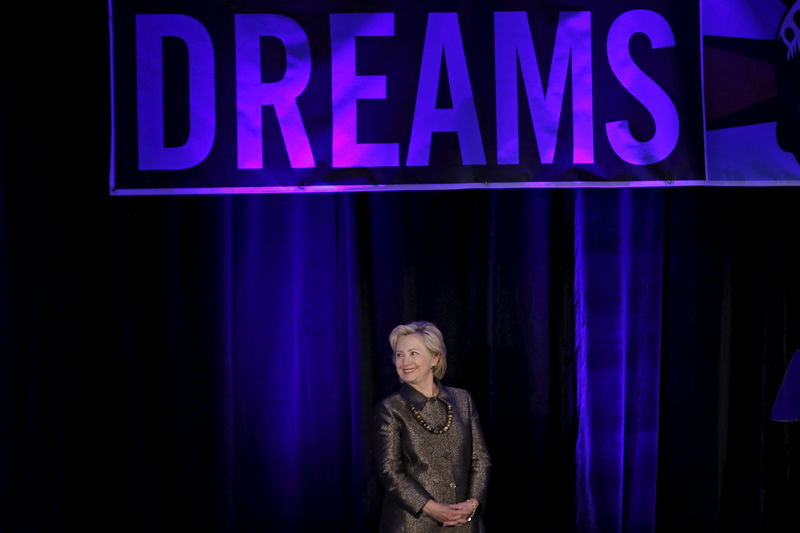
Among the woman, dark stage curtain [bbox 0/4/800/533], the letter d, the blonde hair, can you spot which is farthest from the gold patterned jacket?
the letter d

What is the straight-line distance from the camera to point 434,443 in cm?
347

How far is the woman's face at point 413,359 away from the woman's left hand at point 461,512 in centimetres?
45

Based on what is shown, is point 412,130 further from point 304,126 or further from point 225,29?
point 225,29

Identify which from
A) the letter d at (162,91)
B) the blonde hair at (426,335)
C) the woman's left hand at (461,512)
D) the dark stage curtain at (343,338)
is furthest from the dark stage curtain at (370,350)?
the woman's left hand at (461,512)

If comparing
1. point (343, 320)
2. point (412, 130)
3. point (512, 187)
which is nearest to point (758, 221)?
point (512, 187)

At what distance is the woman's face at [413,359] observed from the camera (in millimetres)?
3516

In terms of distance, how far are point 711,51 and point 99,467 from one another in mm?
3268

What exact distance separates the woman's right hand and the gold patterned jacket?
1.0 inches

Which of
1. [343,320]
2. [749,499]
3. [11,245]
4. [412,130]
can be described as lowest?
[749,499]

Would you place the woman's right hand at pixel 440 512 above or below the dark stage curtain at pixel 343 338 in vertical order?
below

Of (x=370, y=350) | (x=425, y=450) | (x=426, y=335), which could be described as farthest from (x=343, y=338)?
(x=425, y=450)

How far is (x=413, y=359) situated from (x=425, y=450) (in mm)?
332

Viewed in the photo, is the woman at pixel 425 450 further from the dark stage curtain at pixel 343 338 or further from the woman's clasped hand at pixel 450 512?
the dark stage curtain at pixel 343 338

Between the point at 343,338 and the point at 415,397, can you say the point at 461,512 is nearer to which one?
the point at 415,397
